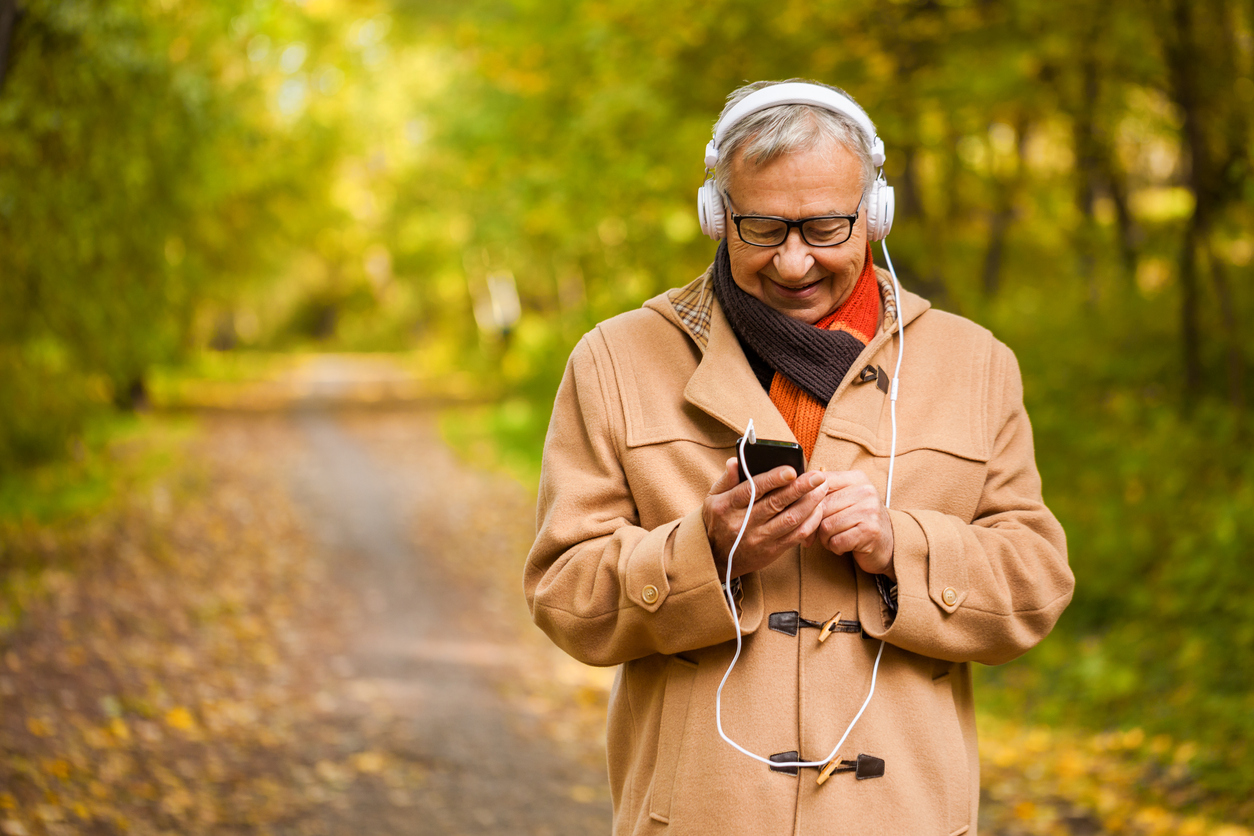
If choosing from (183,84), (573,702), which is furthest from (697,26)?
(573,702)

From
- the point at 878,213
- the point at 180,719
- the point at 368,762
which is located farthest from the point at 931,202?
the point at 878,213

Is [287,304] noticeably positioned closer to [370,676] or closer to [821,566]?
[370,676]

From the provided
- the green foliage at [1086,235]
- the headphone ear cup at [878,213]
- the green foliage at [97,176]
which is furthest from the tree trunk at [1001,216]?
the headphone ear cup at [878,213]

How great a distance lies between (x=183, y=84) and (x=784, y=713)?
8.30 metres

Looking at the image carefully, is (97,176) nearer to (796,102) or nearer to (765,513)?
(796,102)

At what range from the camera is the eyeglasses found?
1.97 metres

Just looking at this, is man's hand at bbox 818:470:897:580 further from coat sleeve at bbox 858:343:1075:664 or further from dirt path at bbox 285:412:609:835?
dirt path at bbox 285:412:609:835

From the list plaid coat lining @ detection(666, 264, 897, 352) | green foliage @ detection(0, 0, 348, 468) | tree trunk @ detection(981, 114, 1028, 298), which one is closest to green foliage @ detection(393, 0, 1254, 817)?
tree trunk @ detection(981, 114, 1028, 298)

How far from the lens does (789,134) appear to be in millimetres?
1938

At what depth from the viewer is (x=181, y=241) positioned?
1560 centimetres

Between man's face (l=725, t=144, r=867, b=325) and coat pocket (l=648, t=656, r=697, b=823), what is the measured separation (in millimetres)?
690

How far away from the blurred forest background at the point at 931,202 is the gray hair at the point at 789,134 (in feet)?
14.6

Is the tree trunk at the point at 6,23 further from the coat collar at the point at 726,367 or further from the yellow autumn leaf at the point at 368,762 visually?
the coat collar at the point at 726,367

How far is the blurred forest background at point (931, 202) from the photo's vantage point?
7.00 m
